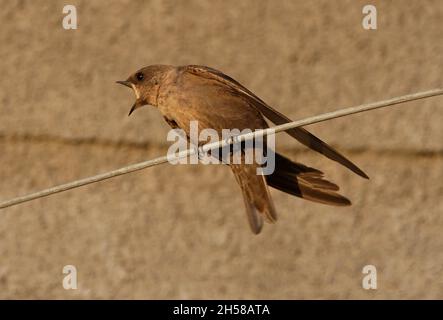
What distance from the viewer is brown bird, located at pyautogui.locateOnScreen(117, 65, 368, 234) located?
3.62 meters

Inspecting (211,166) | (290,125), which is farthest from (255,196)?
(211,166)

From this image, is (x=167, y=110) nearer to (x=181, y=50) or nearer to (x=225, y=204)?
(x=181, y=50)

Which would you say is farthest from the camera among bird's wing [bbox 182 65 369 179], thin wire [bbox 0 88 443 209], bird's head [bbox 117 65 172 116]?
bird's head [bbox 117 65 172 116]

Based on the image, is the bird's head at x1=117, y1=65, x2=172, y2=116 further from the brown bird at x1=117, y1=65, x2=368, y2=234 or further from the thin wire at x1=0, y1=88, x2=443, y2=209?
the thin wire at x1=0, y1=88, x2=443, y2=209

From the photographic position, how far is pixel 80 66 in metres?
5.69

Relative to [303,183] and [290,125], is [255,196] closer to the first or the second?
[303,183]

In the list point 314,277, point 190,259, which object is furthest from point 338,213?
point 190,259

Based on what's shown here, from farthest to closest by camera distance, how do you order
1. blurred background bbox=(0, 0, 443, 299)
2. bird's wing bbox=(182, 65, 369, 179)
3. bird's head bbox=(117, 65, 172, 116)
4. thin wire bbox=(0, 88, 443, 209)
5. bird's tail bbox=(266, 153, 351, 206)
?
1. blurred background bbox=(0, 0, 443, 299)
2. bird's head bbox=(117, 65, 172, 116)
3. bird's tail bbox=(266, 153, 351, 206)
4. bird's wing bbox=(182, 65, 369, 179)
5. thin wire bbox=(0, 88, 443, 209)

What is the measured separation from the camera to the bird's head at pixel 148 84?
3.84 m

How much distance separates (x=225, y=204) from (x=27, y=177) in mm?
945

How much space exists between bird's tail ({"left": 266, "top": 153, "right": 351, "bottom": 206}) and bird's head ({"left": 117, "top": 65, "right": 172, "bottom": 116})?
461 millimetres

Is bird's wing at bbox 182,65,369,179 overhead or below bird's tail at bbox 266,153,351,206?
overhead

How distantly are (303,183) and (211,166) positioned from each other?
2.24m

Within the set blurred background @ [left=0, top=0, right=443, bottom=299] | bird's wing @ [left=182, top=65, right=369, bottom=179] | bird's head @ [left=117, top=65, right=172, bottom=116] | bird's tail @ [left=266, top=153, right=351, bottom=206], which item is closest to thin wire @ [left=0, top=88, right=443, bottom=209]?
bird's wing @ [left=182, top=65, right=369, bottom=179]
